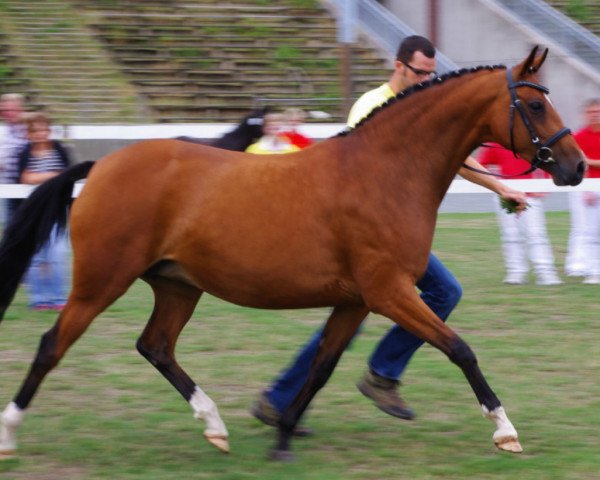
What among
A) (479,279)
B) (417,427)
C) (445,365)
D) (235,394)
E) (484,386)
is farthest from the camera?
(479,279)

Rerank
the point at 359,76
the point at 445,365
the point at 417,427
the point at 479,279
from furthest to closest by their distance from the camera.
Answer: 1. the point at 359,76
2. the point at 479,279
3. the point at 445,365
4. the point at 417,427

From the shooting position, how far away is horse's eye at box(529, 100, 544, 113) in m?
5.37

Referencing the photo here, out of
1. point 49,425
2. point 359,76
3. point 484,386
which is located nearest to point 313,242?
point 484,386

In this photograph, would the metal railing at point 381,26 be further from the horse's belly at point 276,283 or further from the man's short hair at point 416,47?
the horse's belly at point 276,283

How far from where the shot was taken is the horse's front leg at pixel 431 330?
5324 mm

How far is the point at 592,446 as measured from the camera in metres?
5.55

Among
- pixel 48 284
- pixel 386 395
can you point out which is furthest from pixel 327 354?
pixel 48 284


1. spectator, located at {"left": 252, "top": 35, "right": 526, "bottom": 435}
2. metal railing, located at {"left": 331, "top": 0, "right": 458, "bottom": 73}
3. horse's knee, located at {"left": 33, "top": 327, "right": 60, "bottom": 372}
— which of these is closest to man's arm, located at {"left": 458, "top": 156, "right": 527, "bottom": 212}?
spectator, located at {"left": 252, "top": 35, "right": 526, "bottom": 435}

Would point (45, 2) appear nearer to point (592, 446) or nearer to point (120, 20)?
point (120, 20)

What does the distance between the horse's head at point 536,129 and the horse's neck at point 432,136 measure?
0.12m

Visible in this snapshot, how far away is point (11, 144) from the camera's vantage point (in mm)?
10242

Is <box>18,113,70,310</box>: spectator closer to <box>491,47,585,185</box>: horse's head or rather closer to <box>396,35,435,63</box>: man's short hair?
<box>396,35,435,63</box>: man's short hair

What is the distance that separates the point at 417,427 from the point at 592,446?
974 millimetres

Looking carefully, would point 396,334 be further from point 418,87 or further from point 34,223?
point 34,223
